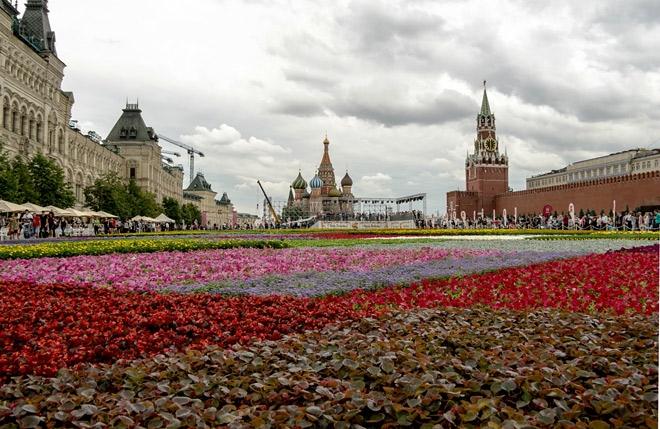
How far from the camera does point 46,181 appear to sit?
1316 inches

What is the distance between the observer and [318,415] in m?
2.58

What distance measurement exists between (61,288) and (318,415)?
5.93 metres

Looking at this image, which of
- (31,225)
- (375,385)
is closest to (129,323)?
(375,385)

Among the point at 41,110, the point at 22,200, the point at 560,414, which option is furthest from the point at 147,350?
the point at 41,110

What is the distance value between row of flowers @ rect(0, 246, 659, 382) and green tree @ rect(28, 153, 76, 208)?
28770 mm

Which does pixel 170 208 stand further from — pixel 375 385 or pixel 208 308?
pixel 375 385

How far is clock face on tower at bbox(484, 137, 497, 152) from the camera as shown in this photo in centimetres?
10356

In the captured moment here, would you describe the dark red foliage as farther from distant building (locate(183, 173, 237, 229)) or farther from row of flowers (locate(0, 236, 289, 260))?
distant building (locate(183, 173, 237, 229))

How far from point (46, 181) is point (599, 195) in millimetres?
54623

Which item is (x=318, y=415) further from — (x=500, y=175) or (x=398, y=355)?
(x=500, y=175)

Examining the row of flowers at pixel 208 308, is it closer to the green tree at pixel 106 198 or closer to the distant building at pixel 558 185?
the green tree at pixel 106 198

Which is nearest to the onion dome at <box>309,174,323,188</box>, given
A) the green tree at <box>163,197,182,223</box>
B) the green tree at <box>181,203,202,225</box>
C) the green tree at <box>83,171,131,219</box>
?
the green tree at <box>181,203,202,225</box>

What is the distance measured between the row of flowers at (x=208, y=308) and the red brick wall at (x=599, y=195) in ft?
165

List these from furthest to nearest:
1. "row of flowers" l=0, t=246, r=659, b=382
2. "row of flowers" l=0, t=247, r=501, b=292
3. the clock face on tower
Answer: the clock face on tower
"row of flowers" l=0, t=247, r=501, b=292
"row of flowers" l=0, t=246, r=659, b=382
